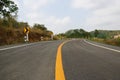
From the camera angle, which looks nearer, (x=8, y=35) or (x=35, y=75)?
(x=35, y=75)

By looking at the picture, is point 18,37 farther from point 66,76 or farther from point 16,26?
point 66,76

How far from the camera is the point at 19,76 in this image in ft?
18.0

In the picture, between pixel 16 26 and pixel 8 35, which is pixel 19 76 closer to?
pixel 8 35

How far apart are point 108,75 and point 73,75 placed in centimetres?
79

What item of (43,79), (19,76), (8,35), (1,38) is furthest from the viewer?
(8,35)

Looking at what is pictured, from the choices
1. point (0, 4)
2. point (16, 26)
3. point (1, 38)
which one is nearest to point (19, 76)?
point (0, 4)

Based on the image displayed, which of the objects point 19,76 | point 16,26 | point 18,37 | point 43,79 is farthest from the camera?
point 16,26

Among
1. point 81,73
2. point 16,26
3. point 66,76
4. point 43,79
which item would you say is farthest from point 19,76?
point 16,26

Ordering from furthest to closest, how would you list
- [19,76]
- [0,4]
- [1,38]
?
[1,38] < [0,4] < [19,76]

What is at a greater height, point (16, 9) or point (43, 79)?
point (16, 9)

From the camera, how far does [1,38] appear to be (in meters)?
28.7

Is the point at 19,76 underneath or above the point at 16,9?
underneath

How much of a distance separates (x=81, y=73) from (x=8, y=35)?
26.8 metres

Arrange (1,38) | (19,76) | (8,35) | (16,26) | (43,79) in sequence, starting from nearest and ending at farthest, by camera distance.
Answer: (43,79) < (19,76) < (1,38) < (8,35) < (16,26)
